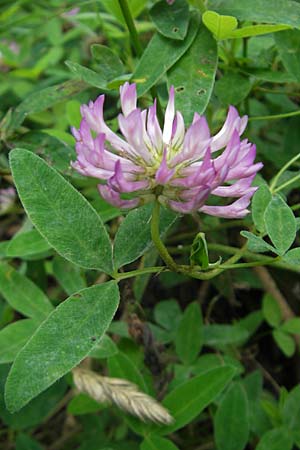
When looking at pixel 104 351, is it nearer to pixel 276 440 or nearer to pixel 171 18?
pixel 276 440

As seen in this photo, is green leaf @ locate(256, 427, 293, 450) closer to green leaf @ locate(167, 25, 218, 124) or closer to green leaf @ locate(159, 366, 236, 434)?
green leaf @ locate(159, 366, 236, 434)

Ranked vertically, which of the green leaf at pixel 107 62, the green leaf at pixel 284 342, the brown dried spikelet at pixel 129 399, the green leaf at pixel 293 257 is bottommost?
the green leaf at pixel 284 342

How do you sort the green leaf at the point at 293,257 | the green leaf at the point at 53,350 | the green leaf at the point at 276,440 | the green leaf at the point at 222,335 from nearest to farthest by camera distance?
the green leaf at the point at 53,350 → the green leaf at the point at 293,257 → the green leaf at the point at 276,440 → the green leaf at the point at 222,335

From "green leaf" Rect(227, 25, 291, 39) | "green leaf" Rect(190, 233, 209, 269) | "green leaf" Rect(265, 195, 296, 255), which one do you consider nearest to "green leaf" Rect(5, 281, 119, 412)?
"green leaf" Rect(190, 233, 209, 269)

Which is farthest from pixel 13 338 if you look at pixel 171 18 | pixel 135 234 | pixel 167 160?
pixel 171 18

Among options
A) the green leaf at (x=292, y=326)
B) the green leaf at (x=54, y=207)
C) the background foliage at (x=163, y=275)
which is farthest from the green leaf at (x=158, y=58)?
the green leaf at (x=292, y=326)

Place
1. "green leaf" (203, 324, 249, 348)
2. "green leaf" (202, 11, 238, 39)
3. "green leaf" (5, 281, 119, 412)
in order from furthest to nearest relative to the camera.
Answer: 1. "green leaf" (203, 324, 249, 348)
2. "green leaf" (202, 11, 238, 39)
3. "green leaf" (5, 281, 119, 412)

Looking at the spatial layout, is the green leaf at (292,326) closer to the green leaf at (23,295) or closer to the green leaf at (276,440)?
the green leaf at (276,440)
